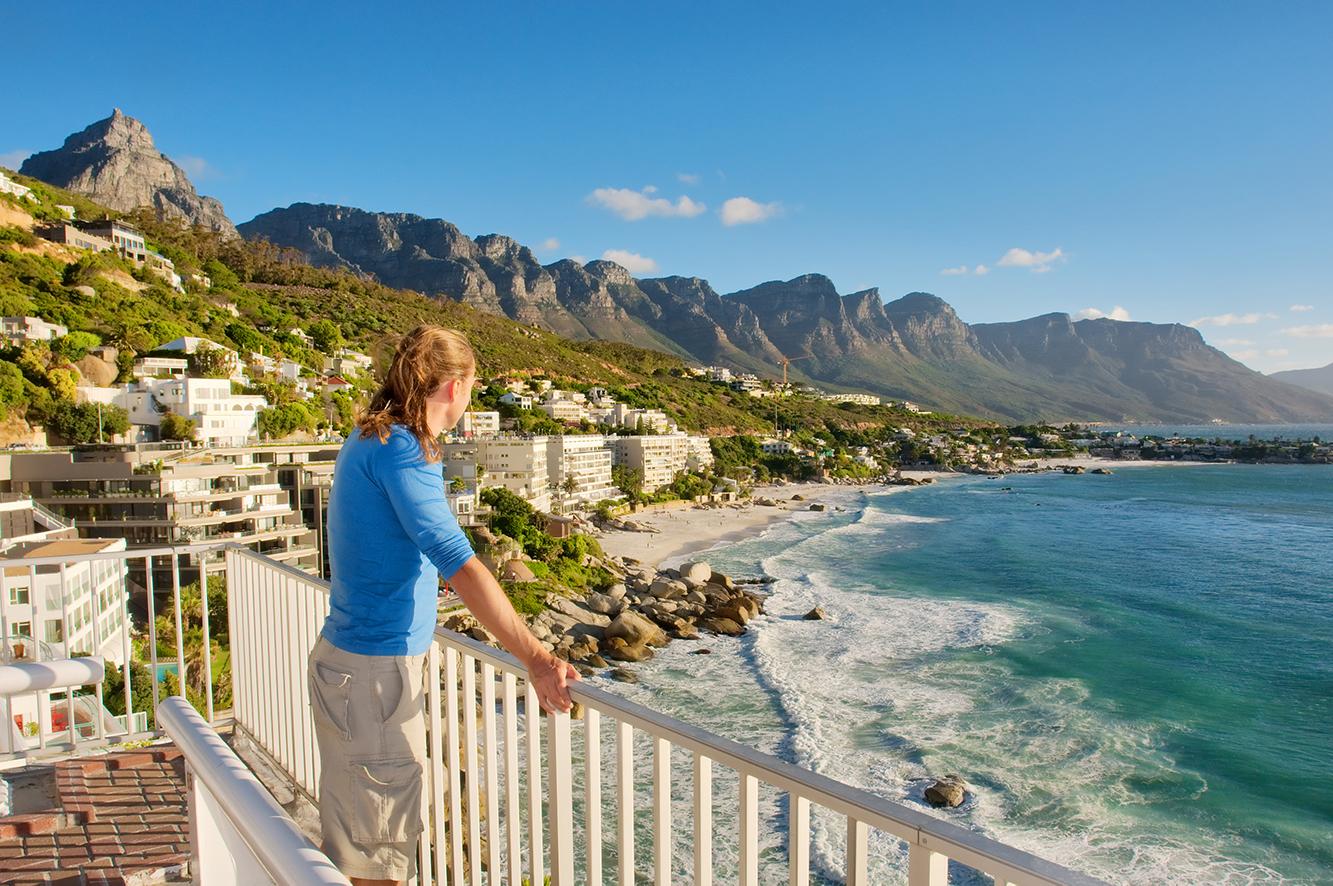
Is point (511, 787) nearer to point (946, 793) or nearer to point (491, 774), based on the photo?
point (491, 774)

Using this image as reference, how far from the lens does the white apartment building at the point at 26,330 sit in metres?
30.5

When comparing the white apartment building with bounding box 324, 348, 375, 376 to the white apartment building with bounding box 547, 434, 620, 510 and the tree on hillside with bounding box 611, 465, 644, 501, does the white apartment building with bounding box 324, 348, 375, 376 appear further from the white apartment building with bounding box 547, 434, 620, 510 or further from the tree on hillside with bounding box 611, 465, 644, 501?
the tree on hillside with bounding box 611, 465, 644, 501

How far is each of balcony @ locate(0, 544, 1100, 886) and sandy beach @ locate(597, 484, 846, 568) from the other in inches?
1110

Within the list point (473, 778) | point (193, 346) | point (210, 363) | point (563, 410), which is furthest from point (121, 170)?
point (473, 778)

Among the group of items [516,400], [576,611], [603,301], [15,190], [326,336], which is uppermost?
[603,301]

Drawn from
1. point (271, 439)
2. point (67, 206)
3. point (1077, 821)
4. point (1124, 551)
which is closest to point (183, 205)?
point (67, 206)

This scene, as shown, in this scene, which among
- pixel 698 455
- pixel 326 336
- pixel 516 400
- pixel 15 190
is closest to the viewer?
pixel 15 190

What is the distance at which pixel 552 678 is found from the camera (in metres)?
1.54

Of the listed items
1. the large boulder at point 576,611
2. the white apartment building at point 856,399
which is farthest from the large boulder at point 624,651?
the white apartment building at point 856,399

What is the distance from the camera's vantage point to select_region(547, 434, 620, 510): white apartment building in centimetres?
4278

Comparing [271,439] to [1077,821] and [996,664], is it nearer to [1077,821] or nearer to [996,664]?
[996,664]

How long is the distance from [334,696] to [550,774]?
20.1 inches

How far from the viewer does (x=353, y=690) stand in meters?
1.72

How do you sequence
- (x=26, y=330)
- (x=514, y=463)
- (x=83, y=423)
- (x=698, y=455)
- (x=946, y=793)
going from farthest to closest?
(x=698, y=455), (x=514, y=463), (x=26, y=330), (x=83, y=423), (x=946, y=793)
